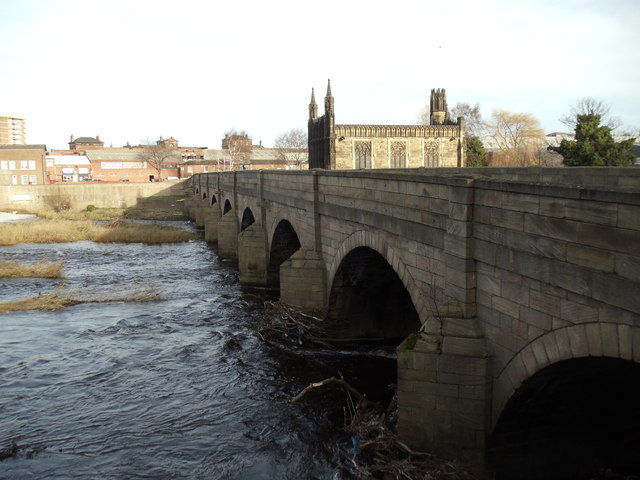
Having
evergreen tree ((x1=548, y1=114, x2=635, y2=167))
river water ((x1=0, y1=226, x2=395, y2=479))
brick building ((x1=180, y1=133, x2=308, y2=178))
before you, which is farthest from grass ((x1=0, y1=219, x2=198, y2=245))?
brick building ((x1=180, y1=133, x2=308, y2=178))

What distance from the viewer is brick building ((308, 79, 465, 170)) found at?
61.2 metres

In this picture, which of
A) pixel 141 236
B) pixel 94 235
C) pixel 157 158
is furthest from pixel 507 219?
pixel 157 158

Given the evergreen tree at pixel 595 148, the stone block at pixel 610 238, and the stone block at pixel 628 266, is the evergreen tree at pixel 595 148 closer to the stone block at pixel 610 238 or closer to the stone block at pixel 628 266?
the stone block at pixel 610 238

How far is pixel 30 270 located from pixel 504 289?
97.4 ft

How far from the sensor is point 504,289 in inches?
355

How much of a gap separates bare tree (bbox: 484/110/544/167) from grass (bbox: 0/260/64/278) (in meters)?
48.1

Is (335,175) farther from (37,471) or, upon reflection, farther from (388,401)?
(37,471)

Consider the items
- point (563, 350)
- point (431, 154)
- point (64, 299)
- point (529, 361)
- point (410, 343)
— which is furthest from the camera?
point (431, 154)

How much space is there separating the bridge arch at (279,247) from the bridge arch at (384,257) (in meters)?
9.16

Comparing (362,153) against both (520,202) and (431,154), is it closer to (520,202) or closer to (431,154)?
(431,154)

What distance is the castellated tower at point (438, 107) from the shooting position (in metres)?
69.4

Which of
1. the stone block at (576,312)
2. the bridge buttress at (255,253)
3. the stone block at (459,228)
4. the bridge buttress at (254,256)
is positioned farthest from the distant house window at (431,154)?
the stone block at (576,312)

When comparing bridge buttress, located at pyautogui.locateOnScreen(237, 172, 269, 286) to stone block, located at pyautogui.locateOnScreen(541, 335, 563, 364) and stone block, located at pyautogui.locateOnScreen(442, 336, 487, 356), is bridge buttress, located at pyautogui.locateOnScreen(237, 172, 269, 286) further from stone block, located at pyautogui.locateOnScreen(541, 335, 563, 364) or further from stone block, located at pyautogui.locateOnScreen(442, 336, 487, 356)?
stone block, located at pyautogui.locateOnScreen(541, 335, 563, 364)

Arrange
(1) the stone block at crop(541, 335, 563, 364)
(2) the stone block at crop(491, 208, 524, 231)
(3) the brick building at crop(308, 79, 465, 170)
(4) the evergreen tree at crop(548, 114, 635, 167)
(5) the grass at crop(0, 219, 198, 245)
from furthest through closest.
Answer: (3) the brick building at crop(308, 79, 465, 170), (5) the grass at crop(0, 219, 198, 245), (4) the evergreen tree at crop(548, 114, 635, 167), (2) the stone block at crop(491, 208, 524, 231), (1) the stone block at crop(541, 335, 563, 364)
